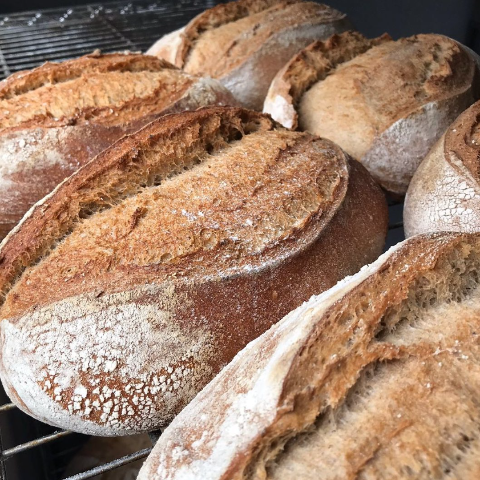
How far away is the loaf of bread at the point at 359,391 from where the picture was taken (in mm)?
685

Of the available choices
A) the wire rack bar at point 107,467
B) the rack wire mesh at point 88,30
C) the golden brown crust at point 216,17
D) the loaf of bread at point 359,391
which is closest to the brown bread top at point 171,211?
the loaf of bread at point 359,391

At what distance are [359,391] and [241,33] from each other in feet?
5.44

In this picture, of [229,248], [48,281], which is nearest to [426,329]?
[229,248]

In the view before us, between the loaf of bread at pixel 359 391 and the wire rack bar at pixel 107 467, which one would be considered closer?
the loaf of bread at pixel 359 391

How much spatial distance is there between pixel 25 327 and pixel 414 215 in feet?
3.18

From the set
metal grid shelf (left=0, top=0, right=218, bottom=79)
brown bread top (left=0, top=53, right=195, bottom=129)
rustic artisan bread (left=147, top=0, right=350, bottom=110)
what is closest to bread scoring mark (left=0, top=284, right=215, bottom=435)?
brown bread top (left=0, top=53, right=195, bottom=129)

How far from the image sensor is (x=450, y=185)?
1.26 metres

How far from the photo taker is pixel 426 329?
830 millimetres

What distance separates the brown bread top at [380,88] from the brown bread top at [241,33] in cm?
42

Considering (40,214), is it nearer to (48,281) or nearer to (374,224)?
(48,281)

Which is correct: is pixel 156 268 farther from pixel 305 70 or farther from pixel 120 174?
pixel 305 70

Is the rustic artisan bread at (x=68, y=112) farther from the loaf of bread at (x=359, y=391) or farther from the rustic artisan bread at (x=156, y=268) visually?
the loaf of bread at (x=359, y=391)

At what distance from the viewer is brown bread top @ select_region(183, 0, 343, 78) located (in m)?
1.99

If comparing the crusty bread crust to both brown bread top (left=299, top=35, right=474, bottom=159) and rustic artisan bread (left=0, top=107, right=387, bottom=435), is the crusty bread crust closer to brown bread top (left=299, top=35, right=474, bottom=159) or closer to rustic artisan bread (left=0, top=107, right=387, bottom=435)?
brown bread top (left=299, top=35, right=474, bottom=159)
